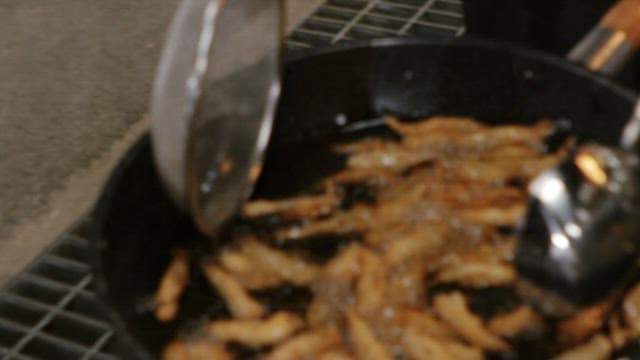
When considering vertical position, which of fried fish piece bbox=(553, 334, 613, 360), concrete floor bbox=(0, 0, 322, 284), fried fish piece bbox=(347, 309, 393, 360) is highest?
concrete floor bbox=(0, 0, 322, 284)

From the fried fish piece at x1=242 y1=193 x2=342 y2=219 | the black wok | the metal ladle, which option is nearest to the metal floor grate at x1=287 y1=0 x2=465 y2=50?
the black wok

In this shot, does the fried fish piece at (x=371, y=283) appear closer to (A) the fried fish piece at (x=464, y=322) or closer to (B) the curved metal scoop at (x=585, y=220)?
(A) the fried fish piece at (x=464, y=322)

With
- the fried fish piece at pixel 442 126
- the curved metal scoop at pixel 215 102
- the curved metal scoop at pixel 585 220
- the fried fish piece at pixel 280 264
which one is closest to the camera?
the curved metal scoop at pixel 585 220

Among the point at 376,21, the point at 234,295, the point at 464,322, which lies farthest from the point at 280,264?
the point at 376,21

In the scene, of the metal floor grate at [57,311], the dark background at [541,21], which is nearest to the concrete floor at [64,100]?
the metal floor grate at [57,311]

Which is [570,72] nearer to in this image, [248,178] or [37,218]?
[248,178]

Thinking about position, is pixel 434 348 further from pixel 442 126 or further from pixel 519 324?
pixel 442 126

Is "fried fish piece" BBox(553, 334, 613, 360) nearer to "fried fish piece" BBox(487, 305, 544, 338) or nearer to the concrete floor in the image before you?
"fried fish piece" BBox(487, 305, 544, 338)
